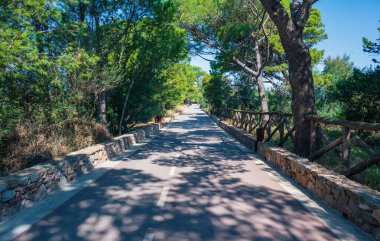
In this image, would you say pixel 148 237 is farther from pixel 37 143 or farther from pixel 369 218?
pixel 37 143

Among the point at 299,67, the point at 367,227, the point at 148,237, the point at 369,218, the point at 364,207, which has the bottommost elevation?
the point at 148,237

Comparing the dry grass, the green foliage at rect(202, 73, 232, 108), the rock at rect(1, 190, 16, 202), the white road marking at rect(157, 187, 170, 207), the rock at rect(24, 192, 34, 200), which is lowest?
the white road marking at rect(157, 187, 170, 207)

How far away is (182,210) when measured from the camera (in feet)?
16.5

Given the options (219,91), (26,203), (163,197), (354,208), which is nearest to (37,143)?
(26,203)

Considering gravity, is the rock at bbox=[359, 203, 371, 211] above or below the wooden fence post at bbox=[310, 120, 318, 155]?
below

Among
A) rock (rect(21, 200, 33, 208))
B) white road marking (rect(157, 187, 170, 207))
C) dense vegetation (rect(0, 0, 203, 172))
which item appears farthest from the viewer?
dense vegetation (rect(0, 0, 203, 172))

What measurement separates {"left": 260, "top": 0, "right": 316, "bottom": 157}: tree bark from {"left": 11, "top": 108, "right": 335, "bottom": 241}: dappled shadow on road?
6.49ft

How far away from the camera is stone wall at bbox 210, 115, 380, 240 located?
13.5 feet

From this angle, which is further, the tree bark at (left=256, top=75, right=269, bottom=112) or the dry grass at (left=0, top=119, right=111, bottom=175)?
the tree bark at (left=256, top=75, right=269, bottom=112)

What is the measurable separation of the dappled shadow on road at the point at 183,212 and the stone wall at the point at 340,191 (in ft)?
1.86

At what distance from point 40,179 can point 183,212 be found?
2984mm

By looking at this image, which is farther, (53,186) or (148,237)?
(53,186)

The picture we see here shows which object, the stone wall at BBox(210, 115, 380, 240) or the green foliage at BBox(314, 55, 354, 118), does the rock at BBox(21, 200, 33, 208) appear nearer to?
the stone wall at BBox(210, 115, 380, 240)

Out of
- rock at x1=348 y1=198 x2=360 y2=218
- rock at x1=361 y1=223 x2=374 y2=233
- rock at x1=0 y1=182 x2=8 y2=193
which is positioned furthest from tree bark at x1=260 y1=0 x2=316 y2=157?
rock at x1=0 y1=182 x2=8 y2=193
